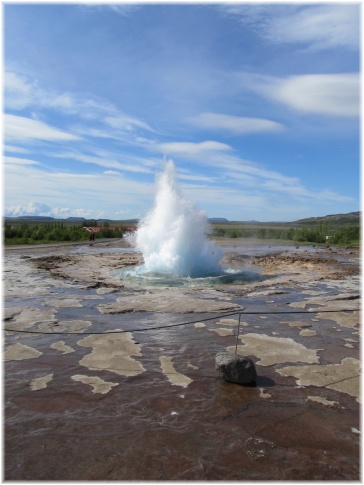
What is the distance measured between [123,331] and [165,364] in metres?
1.63

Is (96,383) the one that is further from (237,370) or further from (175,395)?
(237,370)

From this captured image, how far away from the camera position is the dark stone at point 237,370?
5281 mm

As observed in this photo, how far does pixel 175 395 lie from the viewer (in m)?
5.04

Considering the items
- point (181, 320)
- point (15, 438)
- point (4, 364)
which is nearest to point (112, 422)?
point (15, 438)

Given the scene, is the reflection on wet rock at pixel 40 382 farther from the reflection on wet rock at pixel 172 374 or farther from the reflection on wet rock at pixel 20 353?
the reflection on wet rock at pixel 172 374

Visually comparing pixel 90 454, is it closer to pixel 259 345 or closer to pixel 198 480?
pixel 198 480

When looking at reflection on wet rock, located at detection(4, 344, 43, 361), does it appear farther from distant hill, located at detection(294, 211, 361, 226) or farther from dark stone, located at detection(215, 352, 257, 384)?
distant hill, located at detection(294, 211, 361, 226)

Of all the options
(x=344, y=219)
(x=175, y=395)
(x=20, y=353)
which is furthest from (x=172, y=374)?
(x=344, y=219)

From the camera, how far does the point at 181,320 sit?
8.66 meters

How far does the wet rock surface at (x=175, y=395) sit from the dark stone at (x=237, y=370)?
117mm

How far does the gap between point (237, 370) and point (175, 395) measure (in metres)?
0.92

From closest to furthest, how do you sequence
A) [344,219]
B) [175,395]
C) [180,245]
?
[175,395]
[180,245]
[344,219]

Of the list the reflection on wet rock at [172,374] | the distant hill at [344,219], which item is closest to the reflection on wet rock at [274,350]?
the reflection on wet rock at [172,374]

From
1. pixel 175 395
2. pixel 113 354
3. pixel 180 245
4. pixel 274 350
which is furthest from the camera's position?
pixel 180 245
